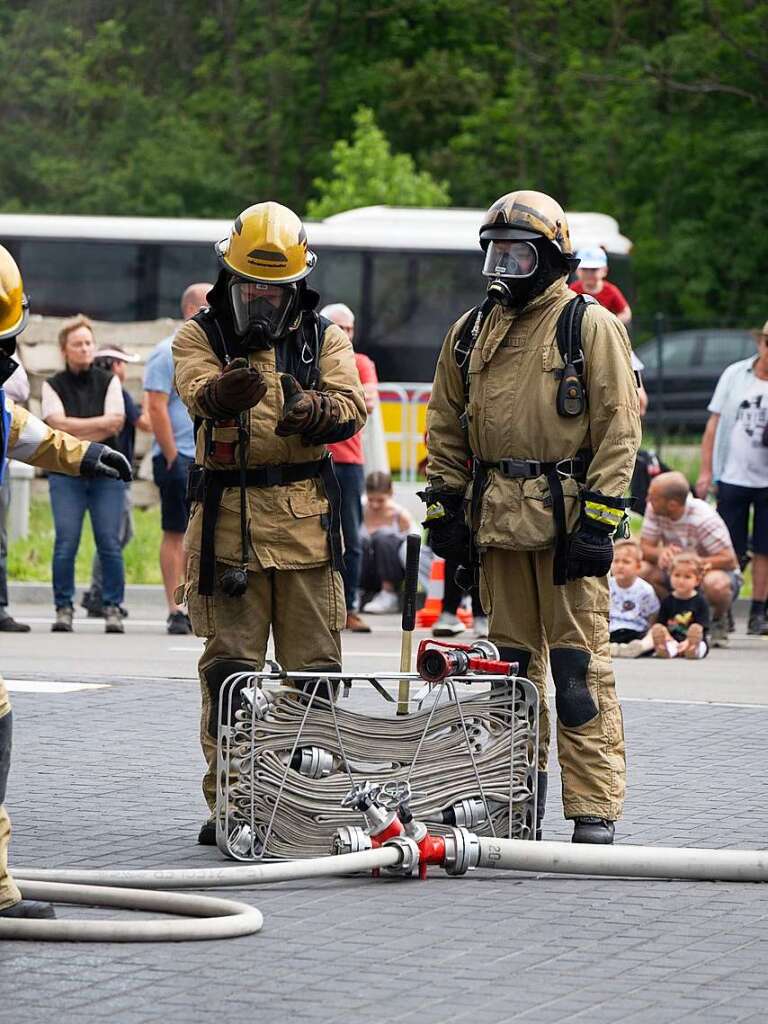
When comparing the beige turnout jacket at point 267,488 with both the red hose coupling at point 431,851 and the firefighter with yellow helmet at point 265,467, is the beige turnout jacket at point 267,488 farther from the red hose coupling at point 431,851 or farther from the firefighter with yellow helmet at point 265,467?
the red hose coupling at point 431,851

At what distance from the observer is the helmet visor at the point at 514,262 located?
625cm

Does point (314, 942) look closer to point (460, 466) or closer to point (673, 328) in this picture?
point (460, 466)

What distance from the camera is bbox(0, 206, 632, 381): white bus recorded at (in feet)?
86.2

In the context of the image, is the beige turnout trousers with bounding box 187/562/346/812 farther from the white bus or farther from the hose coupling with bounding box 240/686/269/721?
the white bus

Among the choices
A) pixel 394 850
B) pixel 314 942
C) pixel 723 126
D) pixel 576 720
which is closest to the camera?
pixel 314 942

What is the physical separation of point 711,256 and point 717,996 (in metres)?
30.4

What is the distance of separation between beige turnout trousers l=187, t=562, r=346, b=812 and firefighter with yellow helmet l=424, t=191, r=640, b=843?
0.45m

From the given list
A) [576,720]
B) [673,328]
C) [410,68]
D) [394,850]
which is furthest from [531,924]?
[410,68]

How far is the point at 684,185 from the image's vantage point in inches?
1364

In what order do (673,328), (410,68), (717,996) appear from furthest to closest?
(410,68), (673,328), (717,996)

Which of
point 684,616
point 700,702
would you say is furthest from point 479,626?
point 700,702

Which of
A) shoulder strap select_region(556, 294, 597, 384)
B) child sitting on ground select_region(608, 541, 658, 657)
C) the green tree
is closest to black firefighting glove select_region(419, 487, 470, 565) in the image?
shoulder strap select_region(556, 294, 597, 384)

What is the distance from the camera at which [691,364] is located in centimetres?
2680

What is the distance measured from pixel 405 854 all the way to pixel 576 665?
872 mm
